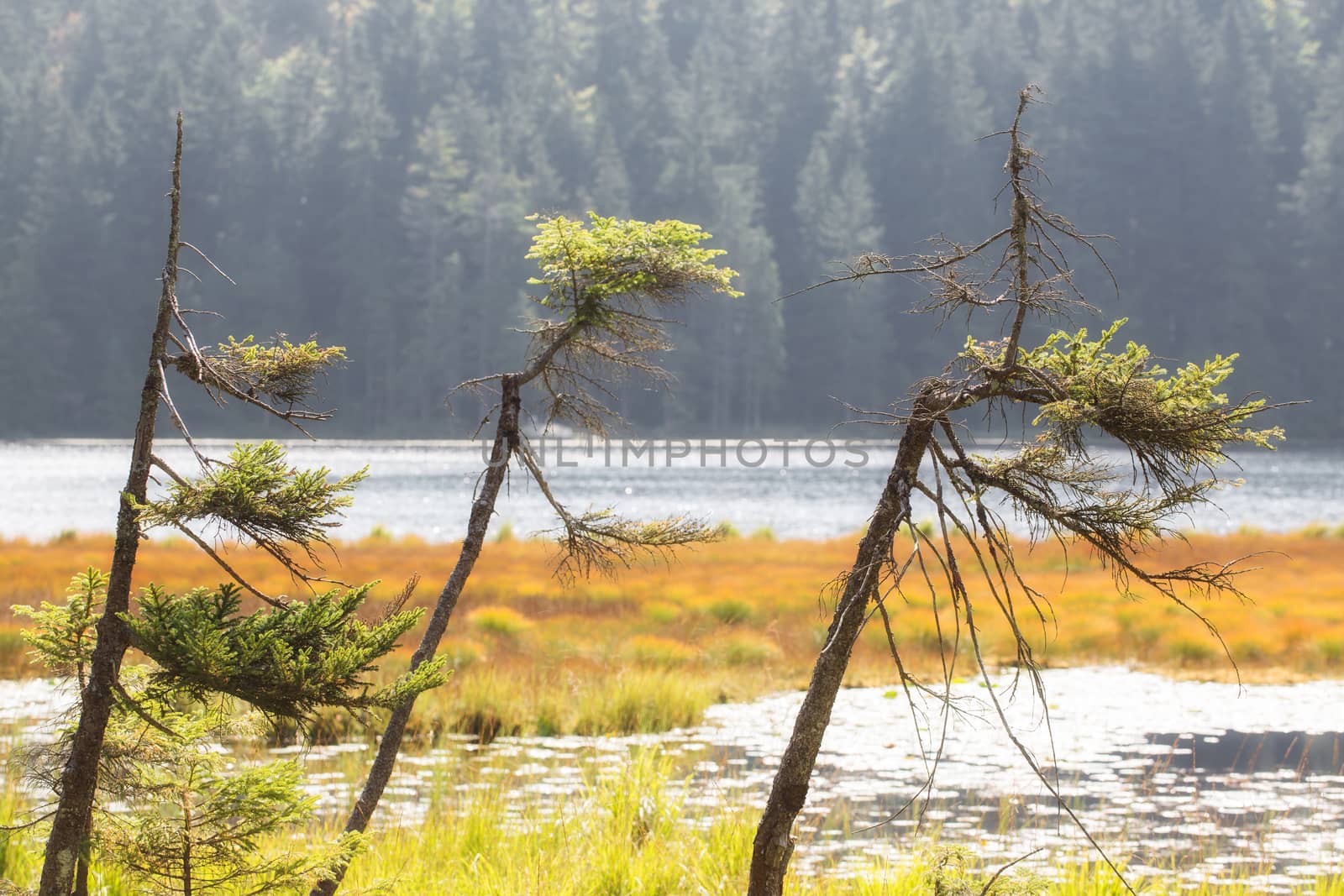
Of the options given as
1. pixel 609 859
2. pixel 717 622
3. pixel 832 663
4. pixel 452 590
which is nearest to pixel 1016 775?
pixel 609 859

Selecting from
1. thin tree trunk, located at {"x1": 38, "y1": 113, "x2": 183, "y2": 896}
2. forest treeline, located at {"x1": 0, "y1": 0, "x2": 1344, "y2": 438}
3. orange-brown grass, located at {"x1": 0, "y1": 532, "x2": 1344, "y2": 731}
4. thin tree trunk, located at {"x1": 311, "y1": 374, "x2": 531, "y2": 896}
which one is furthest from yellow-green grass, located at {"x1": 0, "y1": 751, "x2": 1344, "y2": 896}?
forest treeline, located at {"x1": 0, "y1": 0, "x2": 1344, "y2": 438}

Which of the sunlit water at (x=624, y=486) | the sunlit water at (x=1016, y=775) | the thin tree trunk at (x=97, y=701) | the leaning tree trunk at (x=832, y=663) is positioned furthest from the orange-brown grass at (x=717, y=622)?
the thin tree trunk at (x=97, y=701)

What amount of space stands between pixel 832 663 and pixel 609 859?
120 inches

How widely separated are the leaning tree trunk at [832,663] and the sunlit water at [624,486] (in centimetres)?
1386

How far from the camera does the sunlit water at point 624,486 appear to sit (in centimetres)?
3344

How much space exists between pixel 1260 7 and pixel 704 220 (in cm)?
3939

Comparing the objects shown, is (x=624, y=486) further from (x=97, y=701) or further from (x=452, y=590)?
(x=97, y=701)

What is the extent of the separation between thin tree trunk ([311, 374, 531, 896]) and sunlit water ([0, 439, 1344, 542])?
1281 cm

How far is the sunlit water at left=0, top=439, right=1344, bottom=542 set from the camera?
110 ft

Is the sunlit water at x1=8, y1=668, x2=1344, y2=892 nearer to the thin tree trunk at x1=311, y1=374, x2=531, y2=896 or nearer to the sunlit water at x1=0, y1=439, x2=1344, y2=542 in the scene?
the thin tree trunk at x1=311, y1=374, x2=531, y2=896

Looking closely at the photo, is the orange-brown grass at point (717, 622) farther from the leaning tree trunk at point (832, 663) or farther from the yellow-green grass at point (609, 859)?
the leaning tree trunk at point (832, 663)

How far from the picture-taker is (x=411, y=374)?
73688 mm

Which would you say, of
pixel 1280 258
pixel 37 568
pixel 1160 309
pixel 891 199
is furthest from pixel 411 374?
pixel 37 568

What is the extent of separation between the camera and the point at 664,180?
7812cm
